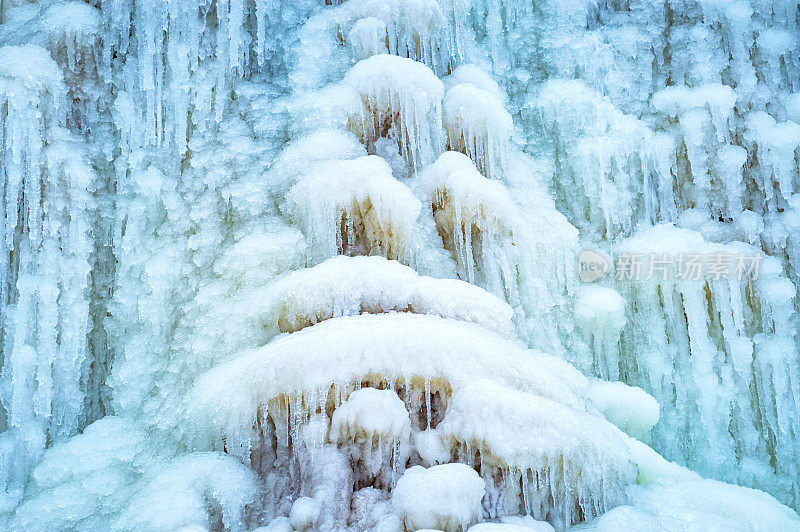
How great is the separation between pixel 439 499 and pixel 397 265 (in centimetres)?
181

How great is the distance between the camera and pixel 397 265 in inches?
191

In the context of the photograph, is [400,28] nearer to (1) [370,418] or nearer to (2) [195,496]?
(1) [370,418]

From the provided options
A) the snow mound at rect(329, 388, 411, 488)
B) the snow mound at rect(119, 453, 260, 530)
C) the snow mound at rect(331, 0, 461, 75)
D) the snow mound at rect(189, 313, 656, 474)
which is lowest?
the snow mound at rect(119, 453, 260, 530)

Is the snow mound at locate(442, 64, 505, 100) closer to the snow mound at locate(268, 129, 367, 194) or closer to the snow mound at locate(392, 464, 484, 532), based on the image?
the snow mound at locate(268, 129, 367, 194)

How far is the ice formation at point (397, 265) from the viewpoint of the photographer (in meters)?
4.16

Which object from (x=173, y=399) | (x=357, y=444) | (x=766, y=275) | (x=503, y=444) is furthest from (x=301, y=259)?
(x=766, y=275)

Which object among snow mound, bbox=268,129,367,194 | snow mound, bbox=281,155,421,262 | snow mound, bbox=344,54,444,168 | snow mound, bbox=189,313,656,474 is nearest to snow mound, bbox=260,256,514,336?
snow mound, bbox=189,313,656,474

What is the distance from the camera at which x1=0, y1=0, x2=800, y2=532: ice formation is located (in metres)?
4.16

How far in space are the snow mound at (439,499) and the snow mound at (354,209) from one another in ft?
7.59

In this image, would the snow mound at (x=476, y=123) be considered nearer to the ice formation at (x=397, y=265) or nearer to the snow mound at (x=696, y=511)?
the ice formation at (x=397, y=265)

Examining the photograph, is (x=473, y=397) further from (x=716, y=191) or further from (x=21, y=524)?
(x=716, y=191)

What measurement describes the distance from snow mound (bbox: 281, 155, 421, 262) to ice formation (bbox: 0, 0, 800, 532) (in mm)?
23

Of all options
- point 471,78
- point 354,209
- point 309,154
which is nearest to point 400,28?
point 471,78

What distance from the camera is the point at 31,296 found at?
18.8 feet
